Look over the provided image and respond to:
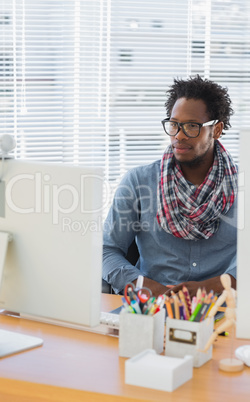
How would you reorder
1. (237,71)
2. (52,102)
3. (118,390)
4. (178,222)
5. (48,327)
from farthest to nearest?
(237,71) → (52,102) → (178,222) → (48,327) → (118,390)

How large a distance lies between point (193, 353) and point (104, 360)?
208 millimetres

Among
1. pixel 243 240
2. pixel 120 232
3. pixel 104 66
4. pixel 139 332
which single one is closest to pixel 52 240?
pixel 139 332

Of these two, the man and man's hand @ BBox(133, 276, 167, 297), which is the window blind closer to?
the man

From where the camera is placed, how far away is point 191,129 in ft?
7.76

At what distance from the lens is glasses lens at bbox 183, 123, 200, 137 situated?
2.36 m

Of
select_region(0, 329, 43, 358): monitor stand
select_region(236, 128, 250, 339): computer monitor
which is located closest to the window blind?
select_region(0, 329, 43, 358): monitor stand

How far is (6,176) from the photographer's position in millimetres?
1480

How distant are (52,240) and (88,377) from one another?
1.03 feet

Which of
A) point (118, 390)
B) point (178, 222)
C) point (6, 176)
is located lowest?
point (118, 390)

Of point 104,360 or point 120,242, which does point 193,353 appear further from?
point 120,242

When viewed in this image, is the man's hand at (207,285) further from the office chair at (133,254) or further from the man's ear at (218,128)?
the man's ear at (218,128)

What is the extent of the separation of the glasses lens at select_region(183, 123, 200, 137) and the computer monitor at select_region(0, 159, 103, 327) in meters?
1.02

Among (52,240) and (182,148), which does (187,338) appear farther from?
(182,148)

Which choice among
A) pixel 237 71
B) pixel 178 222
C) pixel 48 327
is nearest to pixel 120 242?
pixel 178 222
